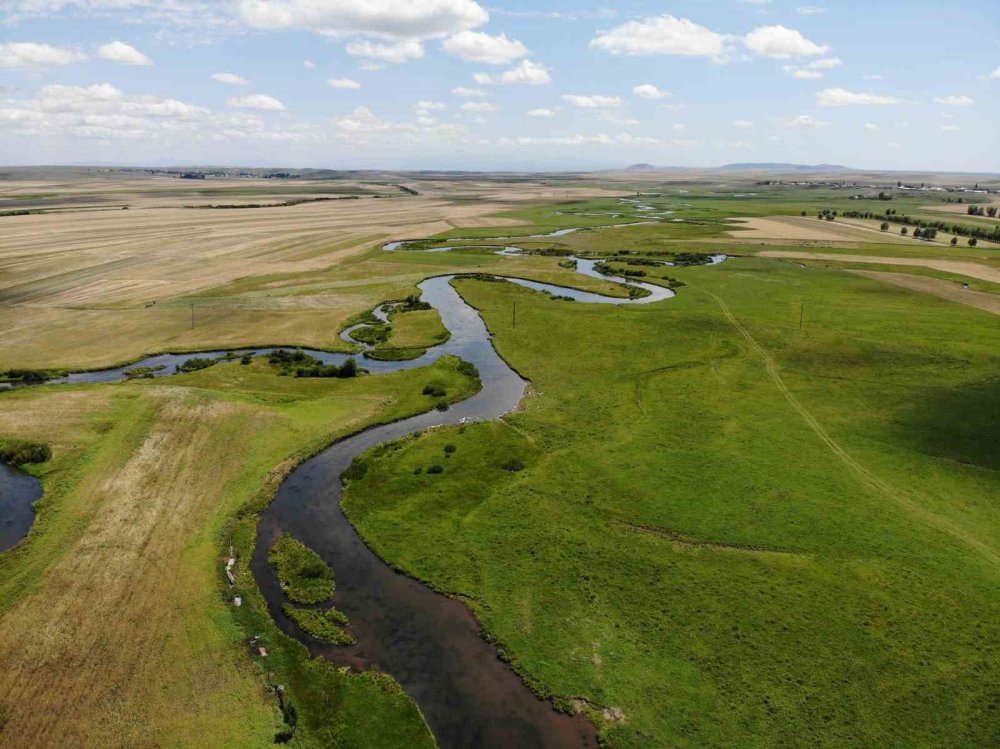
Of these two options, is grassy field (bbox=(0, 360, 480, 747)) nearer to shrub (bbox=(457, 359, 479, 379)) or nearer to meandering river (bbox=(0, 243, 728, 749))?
meandering river (bbox=(0, 243, 728, 749))

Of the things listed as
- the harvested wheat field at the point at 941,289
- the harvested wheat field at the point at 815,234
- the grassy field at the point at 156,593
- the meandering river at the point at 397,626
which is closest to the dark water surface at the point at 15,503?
the meandering river at the point at 397,626

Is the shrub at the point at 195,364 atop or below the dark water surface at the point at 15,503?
atop

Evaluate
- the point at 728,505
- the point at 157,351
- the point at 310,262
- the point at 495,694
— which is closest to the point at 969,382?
the point at 728,505

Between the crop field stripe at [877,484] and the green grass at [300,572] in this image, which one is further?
the crop field stripe at [877,484]

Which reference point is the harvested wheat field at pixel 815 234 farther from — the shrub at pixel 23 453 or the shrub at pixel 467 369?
the shrub at pixel 23 453

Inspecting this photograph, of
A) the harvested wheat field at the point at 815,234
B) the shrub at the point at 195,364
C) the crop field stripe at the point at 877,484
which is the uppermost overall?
the harvested wheat field at the point at 815,234

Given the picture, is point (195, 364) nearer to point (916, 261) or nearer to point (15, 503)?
point (15, 503)

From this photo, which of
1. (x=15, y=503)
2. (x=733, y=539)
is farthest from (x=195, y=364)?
(x=733, y=539)
